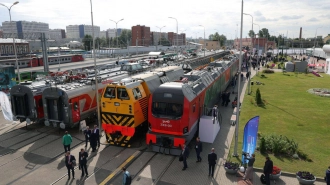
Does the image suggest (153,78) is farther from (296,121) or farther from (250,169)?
(296,121)

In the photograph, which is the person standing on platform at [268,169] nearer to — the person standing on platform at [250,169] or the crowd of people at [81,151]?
the person standing on platform at [250,169]

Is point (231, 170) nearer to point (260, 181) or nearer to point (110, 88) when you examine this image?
point (260, 181)

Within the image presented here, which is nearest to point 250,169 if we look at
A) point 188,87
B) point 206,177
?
point 206,177

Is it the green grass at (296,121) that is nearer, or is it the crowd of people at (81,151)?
the crowd of people at (81,151)

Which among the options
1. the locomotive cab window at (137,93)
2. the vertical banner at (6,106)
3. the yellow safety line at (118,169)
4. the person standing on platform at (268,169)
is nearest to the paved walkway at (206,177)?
the person standing on platform at (268,169)

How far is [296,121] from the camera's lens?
66.8 feet

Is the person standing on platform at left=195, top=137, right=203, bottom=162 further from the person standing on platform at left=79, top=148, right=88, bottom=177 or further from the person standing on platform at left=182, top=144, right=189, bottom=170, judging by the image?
the person standing on platform at left=79, top=148, right=88, bottom=177

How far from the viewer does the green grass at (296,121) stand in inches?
534

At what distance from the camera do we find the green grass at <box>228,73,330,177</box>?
44.5 feet

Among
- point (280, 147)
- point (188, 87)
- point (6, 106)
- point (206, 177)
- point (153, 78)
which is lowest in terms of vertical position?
point (206, 177)

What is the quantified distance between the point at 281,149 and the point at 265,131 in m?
3.60

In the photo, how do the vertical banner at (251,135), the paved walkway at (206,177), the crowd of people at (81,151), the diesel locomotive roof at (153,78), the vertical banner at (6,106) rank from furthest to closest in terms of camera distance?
the vertical banner at (6,106), the diesel locomotive roof at (153,78), the vertical banner at (251,135), the crowd of people at (81,151), the paved walkway at (206,177)

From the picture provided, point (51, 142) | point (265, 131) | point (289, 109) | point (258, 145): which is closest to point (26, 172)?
point (51, 142)

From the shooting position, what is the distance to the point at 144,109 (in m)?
16.2
